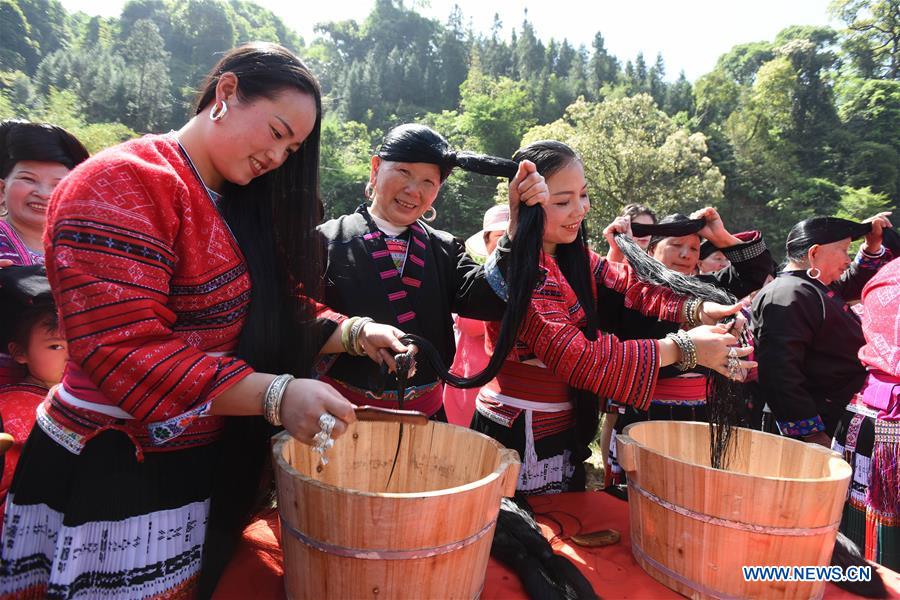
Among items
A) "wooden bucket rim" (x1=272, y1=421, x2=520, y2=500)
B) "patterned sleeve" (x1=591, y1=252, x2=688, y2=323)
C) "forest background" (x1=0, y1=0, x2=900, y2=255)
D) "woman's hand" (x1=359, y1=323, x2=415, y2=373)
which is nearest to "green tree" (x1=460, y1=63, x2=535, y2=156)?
"forest background" (x1=0, y1=0, x2=900, y2=255)

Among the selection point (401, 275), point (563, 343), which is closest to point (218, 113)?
point (401, 275)

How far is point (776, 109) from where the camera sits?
113ft

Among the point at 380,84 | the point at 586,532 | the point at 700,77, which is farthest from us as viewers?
the point at 380,84

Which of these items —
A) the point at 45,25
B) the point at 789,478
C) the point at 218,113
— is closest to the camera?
the point at 218,113

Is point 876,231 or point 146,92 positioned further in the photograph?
point 146,92

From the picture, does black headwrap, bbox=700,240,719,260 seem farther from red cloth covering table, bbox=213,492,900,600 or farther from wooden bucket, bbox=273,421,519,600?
wooden bucket, bbox=273,421,519,600

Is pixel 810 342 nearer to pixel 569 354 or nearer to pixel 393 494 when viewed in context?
pixel 569 354

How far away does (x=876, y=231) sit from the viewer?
3211mm

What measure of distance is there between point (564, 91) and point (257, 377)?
5664 centimetres

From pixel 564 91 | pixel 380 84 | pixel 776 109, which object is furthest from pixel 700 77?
pixel 380 84

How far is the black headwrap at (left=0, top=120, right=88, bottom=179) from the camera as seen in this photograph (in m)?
2.17

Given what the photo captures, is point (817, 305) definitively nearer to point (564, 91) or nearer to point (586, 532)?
point (586, 532)

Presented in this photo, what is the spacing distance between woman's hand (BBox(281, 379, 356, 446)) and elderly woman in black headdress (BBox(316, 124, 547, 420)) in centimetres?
65

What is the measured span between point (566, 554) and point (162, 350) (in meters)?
1.24
